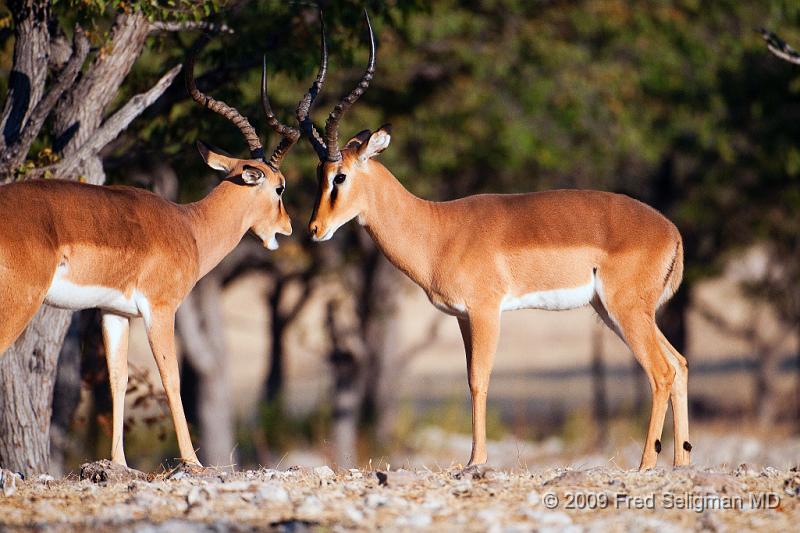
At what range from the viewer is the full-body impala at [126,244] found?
732 centimetres

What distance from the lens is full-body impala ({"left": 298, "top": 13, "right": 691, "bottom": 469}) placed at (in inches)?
334

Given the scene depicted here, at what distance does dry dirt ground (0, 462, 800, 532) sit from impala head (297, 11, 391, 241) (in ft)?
6.44

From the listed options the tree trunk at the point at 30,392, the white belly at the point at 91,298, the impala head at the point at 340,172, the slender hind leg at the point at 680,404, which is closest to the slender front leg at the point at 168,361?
the white belly at the point at 91,298

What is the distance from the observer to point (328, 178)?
8.79 m

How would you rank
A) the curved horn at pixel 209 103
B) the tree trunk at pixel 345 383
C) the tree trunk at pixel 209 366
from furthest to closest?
the tree trunk at pixel 345 383
the tree trunk at pixel 209 366
the curved horn at pixel 209 103

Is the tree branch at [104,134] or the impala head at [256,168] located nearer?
the tree branch at [104,134]

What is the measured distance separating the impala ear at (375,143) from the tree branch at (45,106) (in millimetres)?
2233

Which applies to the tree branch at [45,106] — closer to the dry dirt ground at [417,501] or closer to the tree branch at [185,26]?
the tree branch at [185,26]

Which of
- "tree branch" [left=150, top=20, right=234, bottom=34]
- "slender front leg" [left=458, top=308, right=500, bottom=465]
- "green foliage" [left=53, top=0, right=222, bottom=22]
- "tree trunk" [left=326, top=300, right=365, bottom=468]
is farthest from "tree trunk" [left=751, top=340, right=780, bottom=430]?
"green foliage" [left=53, top=0, right=222, bottom=22]

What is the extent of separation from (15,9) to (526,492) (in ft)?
17.1

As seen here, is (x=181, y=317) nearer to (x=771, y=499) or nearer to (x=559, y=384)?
(x=771, y=499)

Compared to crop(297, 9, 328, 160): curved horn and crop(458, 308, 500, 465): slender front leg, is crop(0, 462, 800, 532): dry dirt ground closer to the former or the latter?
crop(458, 308, 500, 465): slender front leg

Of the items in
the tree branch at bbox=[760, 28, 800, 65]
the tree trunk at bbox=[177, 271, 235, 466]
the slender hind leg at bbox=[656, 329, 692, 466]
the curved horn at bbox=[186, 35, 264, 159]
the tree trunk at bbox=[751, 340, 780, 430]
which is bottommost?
the tree trunk at bbox=[751, 340, 780, 430]

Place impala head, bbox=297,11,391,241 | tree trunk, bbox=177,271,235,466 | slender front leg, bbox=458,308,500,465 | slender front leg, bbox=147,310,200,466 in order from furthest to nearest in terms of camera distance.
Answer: tree trunk, bbox=177,271,235,466 < impala head, bbox=297,11,391,241 < slender front leg, bbox=458,308,500,465 < slender front leg, bbox=147,310,200,466
